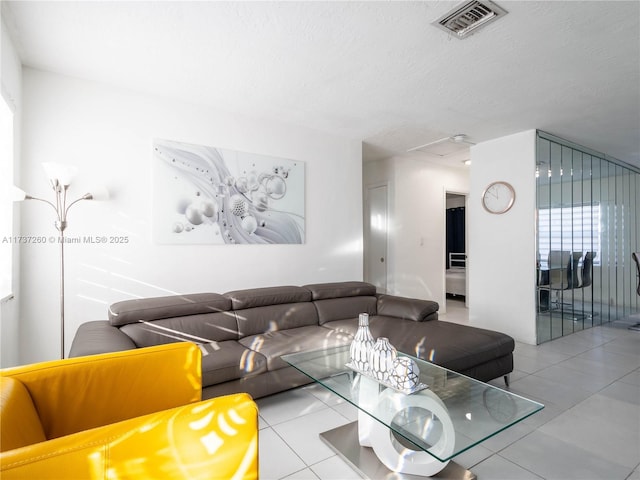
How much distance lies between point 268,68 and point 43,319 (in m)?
2.63

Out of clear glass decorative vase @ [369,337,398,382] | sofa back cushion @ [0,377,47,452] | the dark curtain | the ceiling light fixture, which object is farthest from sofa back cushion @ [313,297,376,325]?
the dark curtain

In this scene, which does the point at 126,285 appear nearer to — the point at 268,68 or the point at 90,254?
the point at 90,254

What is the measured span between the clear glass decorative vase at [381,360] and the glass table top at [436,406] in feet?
0.18

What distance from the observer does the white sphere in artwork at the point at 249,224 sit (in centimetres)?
364

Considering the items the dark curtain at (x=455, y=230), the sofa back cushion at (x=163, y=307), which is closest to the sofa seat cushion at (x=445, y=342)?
the sofa back cushion at (x=163, y=307)

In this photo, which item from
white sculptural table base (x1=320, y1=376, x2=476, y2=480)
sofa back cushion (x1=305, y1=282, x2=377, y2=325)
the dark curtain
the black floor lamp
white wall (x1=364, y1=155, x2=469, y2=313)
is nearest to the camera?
white sculptural table base (x1=320, y1=376, x2=476, y2=480)

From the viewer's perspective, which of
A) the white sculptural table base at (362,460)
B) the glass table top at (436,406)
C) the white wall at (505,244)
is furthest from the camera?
the white wall at (505,244)

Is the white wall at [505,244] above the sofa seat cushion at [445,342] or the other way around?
above

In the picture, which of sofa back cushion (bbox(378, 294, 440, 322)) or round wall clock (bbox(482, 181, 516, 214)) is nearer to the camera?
sofa back cushion (bbox(378, 294, 440, 322))

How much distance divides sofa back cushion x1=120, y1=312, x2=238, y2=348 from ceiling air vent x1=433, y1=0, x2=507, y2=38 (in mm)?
2636

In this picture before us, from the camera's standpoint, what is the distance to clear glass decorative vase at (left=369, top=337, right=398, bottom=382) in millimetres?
1834

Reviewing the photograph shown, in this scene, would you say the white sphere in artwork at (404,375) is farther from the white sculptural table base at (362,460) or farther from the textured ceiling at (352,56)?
the textured ceiling at (352,56)

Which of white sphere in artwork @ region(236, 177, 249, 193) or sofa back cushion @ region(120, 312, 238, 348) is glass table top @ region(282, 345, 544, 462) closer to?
sofa back cushion @ region(120, 312, 238, 348)

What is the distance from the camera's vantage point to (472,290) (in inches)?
187
